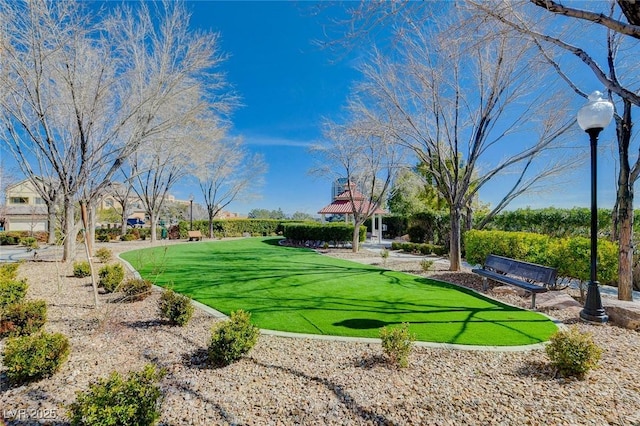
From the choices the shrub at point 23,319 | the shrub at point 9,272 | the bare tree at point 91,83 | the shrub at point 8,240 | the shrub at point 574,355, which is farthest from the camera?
the shrub at point 8,240

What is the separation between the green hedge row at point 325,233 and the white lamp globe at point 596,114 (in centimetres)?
1356

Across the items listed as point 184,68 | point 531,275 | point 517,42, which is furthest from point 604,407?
point 184,68

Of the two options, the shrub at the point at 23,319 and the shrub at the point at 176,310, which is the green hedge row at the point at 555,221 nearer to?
the shrub at the point at 176,310

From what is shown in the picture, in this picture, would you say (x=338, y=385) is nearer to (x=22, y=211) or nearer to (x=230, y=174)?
(x=230, y=174)

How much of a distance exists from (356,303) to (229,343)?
313cm

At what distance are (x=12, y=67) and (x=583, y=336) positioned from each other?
13522mm

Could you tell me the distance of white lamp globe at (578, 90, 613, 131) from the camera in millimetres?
4656

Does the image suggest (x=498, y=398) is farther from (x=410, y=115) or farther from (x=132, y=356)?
(x=410, y=115)

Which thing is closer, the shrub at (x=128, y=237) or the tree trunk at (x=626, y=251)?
the tree trunk at (x=626, y=251)

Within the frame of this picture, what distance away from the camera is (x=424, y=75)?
871cm

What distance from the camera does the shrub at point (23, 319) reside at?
3.99 metres

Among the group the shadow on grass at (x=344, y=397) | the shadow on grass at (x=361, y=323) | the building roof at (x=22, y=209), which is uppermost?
the building roof at (x=22, y=209)

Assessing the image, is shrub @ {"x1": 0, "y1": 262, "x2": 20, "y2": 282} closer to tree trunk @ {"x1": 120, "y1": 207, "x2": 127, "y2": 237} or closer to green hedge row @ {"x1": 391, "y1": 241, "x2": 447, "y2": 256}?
green hedge row @ {"x1": 391, "y1": 241, "x2": 447, "y2": 256}

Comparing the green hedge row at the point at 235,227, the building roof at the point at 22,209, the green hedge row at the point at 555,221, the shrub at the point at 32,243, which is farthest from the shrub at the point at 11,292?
the building roof at the point at 22,209
